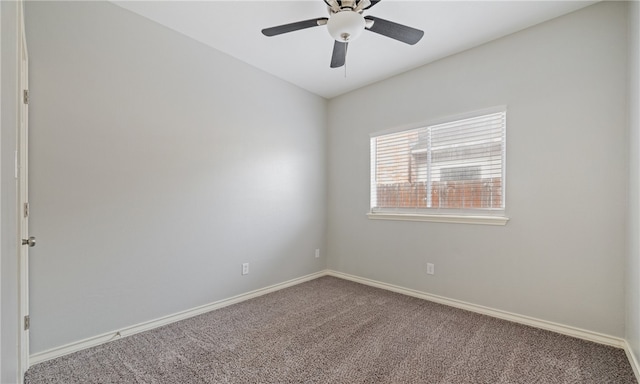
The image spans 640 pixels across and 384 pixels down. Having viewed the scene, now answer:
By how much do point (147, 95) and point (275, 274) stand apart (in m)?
2.28

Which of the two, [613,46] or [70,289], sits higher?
[613,46]

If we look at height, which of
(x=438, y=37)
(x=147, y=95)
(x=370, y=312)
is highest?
(x=438, y=37)

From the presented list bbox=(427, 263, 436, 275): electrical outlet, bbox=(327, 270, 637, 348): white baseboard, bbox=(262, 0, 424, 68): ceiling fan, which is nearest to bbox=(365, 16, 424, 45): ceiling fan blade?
bbox=(262, 0, 424, 68): ceiling fan

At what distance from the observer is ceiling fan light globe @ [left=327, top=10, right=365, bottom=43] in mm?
1741

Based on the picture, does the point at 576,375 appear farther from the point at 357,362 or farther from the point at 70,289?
the point at 70,289

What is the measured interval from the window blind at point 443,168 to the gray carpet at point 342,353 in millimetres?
1109

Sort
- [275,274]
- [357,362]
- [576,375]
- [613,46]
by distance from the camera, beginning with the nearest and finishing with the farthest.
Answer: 1. [576,375]
2. [357,362]
3. [613,46]
4. [275,274]

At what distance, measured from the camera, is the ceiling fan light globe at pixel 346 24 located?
68.6 inches

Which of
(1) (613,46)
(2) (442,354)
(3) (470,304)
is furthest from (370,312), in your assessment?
(1) (613,46)

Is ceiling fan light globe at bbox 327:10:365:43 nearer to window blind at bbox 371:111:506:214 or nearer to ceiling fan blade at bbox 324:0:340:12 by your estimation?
ceiling fan blade at bbox 324:0:340:12

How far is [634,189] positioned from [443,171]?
1.40 metres

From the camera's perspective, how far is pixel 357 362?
6.17 ft

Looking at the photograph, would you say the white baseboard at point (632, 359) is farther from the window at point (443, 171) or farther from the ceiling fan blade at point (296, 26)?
the ceiling fan blade at point (296, 26)

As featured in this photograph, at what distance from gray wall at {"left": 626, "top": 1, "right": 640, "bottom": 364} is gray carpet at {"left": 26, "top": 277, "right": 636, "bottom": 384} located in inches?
11.2
